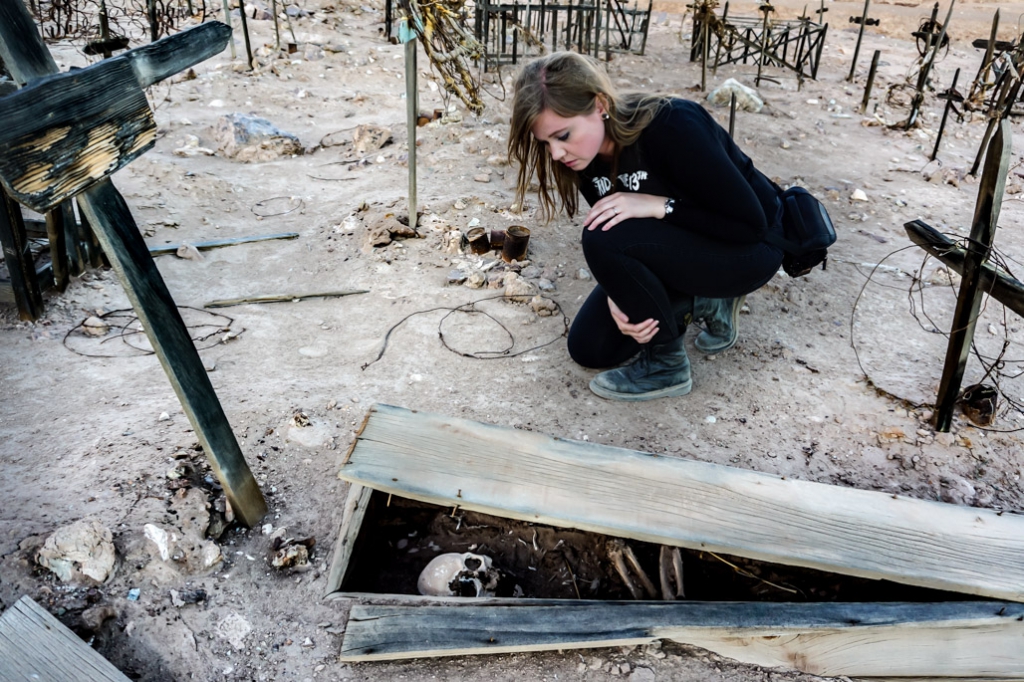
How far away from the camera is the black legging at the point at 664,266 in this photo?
8.95 feet

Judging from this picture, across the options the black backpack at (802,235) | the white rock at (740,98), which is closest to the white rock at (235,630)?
the black backpack at (802,235)

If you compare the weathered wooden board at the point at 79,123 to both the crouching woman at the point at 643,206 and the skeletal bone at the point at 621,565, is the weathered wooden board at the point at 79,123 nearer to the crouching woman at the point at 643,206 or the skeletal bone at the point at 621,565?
the crouching woman at the point at 643,206

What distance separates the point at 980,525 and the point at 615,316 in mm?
1452

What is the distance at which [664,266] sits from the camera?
9.10 feet

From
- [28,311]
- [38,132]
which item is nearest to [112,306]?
[28,311]

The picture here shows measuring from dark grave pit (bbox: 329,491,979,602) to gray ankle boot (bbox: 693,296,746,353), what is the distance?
1.25 metres

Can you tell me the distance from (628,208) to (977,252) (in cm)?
126

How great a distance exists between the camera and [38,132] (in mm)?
1495

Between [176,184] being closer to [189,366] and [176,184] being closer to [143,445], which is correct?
[143,445]

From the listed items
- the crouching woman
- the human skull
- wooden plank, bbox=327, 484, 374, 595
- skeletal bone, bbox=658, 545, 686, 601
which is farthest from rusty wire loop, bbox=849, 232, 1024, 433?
wooden plank, bbox=327, 484, 374, 595

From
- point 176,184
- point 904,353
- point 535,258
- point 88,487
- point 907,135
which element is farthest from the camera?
point 907,135

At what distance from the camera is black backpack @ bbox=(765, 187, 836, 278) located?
2.84m

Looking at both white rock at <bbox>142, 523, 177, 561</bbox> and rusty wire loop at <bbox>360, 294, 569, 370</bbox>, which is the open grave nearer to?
white rock at <bbox>142, 523, 177, 561</bbox>

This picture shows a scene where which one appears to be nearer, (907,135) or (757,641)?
(757,641)
